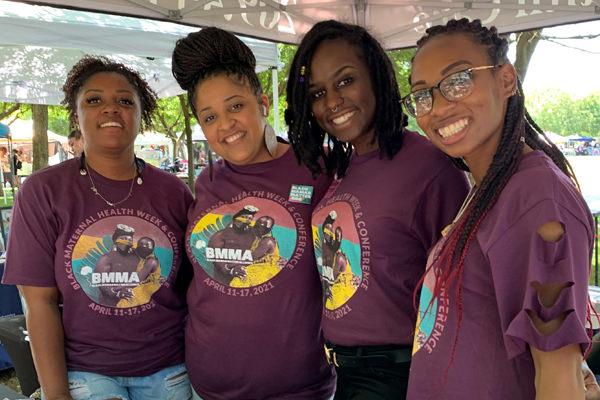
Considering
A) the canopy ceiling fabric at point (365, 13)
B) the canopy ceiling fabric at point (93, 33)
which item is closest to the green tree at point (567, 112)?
the canopy ceiling fabric at point (365, 13)

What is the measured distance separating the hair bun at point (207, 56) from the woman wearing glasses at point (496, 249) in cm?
93

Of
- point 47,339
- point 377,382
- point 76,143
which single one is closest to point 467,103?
point 377,382

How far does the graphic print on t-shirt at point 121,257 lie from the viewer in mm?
2068

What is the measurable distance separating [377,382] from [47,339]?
1370 mm

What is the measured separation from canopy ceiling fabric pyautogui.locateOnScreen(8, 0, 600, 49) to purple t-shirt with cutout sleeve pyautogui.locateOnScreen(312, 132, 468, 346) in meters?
2.34

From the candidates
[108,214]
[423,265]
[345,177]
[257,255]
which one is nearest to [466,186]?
[423,265]

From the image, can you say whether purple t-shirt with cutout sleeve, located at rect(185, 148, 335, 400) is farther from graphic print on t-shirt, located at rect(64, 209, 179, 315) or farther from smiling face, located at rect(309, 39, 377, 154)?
smiling face, located at rect(309, 39, 377, 154)

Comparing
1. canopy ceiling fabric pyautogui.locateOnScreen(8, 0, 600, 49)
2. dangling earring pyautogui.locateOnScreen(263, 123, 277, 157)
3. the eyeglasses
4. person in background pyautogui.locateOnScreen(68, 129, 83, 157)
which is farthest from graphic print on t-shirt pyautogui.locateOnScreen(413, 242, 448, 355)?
person in background pyautogui.locateOnScreen(68, 129, 83, 157)

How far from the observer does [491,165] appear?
1294 mm

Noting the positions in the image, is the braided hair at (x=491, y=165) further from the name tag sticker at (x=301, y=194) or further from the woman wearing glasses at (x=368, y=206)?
the name tag sticker at (x=301, y=194)

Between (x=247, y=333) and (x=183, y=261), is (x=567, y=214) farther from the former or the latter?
(x=183, y=261)

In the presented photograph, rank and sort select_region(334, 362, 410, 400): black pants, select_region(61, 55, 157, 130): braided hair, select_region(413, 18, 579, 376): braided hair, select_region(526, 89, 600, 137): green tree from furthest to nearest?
select_region(526, 89, 600, 137): green tree
select_region(61, 55, 157, 130): braided hair
select_region(334, 362, 410, 400): black pants
select_region(413, 18, 579, 376): braided hair

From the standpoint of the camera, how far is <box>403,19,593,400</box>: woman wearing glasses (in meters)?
1.04

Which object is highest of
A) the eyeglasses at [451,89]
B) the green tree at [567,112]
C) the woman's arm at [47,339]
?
the green tree at [567,112]
